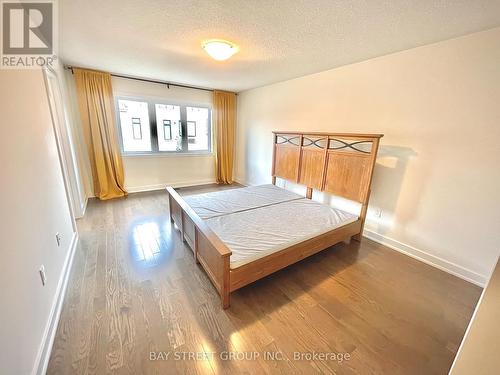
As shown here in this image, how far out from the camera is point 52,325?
140 cm

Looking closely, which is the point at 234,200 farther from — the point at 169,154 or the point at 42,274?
the point at 169,154

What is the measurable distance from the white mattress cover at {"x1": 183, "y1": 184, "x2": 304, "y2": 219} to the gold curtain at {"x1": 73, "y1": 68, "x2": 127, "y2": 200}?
A: 2.07m

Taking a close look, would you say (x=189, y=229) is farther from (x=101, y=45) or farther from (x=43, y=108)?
(x=101, y=45)

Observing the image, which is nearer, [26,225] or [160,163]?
[26,225]

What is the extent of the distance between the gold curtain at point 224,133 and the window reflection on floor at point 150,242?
7.90 feet

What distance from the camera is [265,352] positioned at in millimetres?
1340

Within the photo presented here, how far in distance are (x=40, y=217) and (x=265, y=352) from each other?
6.21 feet

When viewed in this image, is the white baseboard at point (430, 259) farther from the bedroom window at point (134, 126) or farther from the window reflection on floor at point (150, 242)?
the bedroom window at point (134, 126)

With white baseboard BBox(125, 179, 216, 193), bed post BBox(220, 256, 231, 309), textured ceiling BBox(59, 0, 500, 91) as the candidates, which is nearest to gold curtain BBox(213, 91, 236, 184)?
white baseboard BBox(125, 179, 216, 193)

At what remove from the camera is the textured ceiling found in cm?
157

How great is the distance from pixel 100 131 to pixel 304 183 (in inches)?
147

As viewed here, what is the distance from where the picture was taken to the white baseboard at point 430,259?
204cm

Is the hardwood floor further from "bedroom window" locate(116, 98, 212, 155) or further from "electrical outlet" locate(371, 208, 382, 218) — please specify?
"bedroom window" locate(116, 98, 212, 155)

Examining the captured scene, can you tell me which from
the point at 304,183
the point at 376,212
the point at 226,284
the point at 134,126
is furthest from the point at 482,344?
the point at 134,126
